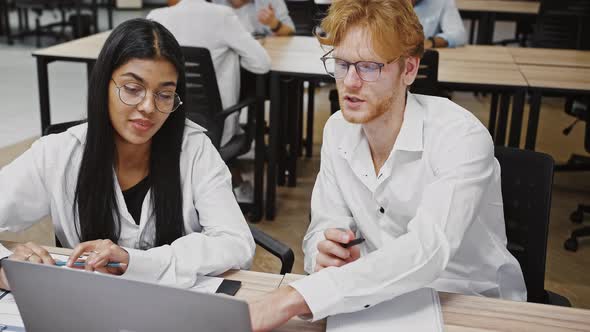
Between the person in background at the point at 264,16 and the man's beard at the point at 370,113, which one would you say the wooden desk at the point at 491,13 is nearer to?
the person in background at the point at 264,16

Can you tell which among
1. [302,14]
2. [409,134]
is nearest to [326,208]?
[409,134]

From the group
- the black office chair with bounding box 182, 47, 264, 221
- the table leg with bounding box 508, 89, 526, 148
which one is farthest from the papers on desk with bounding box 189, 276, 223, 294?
the table leg with bounding box 508, 89, 526, 148

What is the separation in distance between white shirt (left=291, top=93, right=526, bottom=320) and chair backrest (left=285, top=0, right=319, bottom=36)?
3.39 meters

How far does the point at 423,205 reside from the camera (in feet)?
4.34

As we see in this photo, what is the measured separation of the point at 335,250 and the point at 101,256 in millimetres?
443

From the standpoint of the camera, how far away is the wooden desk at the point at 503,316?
1.15 m

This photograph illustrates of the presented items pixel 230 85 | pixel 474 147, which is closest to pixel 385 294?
pixel 474 147

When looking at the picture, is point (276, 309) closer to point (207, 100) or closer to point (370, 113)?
point (370, 113)

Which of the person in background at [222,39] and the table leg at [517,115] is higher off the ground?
the person in background at [222,39]

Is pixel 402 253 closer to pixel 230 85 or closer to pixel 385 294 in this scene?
pixel 385 294

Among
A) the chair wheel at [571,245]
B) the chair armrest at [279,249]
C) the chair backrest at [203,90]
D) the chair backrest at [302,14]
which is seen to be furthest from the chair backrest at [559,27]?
the chair armrest at [279,249]

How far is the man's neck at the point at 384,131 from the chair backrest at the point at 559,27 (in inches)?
157

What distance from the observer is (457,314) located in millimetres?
1189

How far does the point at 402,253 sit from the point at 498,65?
8.43 feet
